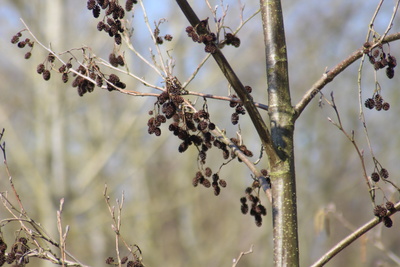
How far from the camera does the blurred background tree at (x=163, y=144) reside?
12.1 metres

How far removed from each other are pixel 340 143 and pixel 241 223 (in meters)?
4.42

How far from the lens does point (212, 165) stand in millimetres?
19453

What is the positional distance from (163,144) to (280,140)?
13869 millimetres

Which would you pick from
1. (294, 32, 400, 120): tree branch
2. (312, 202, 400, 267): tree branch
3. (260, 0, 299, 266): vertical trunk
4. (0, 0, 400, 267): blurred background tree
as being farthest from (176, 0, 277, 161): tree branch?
(0, 0, 400, 267): blurred background tree

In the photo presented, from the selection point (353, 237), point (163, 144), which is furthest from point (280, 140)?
point (163, 144)

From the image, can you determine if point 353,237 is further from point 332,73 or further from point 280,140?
point 332,73

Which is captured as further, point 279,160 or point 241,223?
point 241,223

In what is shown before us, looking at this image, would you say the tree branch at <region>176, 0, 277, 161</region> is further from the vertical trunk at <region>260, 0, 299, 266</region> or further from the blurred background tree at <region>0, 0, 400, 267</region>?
the blurred background tree at <region>0, 0, 400, 267</region>

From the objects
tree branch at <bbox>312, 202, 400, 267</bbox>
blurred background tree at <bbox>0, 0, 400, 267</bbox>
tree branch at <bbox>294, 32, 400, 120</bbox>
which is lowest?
tree branch at <bbox>312, 202, 400, 267</bbox>

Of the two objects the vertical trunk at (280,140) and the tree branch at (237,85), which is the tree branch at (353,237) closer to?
the vertical trunk at (280,140)

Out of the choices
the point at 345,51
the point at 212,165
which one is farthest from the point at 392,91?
the point at 212,165

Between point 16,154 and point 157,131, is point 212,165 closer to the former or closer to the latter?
point 16,154

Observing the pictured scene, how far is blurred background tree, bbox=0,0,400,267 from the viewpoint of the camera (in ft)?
39.6

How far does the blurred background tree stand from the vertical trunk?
8650 mm
